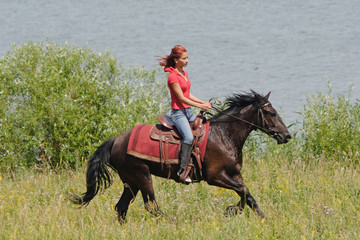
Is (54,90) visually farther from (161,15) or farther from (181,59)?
(161,15)

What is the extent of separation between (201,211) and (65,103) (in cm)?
541

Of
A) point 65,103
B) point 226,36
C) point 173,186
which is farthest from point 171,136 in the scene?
point 226,36

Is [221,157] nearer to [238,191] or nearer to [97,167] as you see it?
[238,191]

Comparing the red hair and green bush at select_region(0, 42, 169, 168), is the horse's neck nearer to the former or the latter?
the red hair

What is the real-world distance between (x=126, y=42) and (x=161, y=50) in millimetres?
4069

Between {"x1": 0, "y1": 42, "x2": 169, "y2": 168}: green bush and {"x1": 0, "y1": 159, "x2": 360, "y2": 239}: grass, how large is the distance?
1514mm

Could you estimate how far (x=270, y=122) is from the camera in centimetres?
775

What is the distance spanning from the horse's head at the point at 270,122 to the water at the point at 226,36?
499 inches

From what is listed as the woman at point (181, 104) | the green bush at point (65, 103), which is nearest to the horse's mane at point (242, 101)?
the woman at point (181, 104)

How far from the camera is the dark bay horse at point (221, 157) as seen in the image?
7715mm

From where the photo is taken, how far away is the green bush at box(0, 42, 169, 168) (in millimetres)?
12070

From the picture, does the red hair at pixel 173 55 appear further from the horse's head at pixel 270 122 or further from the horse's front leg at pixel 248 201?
the horse's front leg at pixel 248 201

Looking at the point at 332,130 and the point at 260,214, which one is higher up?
the point at 260,214

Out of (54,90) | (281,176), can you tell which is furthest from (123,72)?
(281,176)
